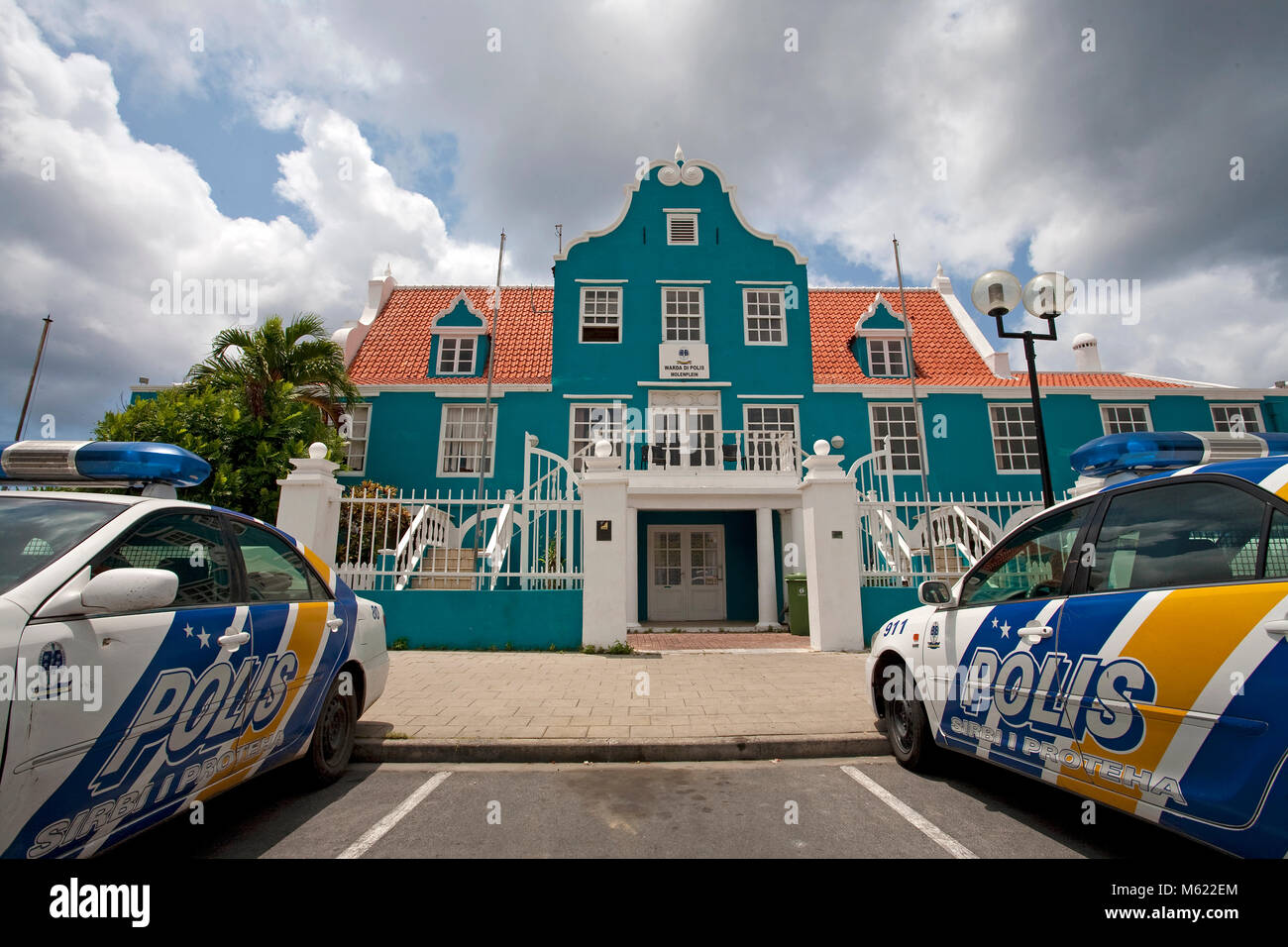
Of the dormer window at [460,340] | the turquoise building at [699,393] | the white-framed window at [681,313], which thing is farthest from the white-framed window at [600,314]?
the dormer window at [460,340]

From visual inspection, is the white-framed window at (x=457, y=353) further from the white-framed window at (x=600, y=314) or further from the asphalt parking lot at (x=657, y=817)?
the asphalt parking lot at (x=657, y=817)

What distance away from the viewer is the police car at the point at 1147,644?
221cm

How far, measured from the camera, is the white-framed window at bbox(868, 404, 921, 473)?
1662 cm

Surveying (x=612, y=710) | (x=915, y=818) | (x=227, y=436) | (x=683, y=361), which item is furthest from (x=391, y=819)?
(x=683, y=361)

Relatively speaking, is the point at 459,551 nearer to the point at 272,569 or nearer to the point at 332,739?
the point at 332,739

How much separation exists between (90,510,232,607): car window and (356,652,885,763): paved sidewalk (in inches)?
86.1

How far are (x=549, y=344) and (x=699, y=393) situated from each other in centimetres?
491

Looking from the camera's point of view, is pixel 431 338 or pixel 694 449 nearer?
pixel 694 449

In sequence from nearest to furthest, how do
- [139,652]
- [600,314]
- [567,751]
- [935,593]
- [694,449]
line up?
[139,652]
[935,593]
[567,751]
[694,449]
[600,314]

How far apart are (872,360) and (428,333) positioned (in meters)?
13.1

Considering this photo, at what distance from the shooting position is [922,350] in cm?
1852

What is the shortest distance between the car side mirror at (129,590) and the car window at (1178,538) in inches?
163

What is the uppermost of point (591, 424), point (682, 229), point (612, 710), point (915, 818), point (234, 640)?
point (682, 229)
